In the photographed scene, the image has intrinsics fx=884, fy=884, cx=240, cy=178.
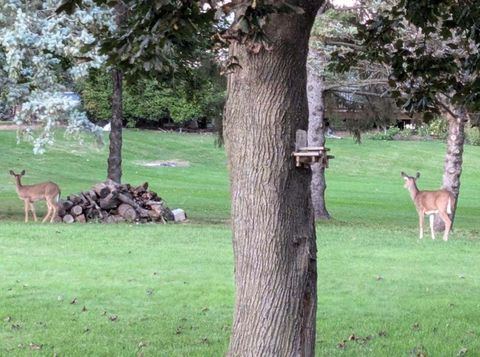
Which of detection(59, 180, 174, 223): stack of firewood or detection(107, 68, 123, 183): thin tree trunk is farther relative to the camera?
detection(107, 68, 123, 183): thin tree trunk

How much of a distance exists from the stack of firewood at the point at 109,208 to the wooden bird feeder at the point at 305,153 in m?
15.4

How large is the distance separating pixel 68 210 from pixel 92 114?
32553 millimetres

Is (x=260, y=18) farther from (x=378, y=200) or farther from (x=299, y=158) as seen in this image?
(x=378, y=200)

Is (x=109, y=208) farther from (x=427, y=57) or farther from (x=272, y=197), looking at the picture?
(x=272, y=197)

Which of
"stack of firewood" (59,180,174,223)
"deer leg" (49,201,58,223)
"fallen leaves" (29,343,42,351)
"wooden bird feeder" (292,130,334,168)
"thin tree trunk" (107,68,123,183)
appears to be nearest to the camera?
"wooden bird feeder" (292,130,334,168)

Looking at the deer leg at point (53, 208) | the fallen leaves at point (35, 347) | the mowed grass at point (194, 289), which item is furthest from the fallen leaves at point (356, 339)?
the deer leg at point (53, 208)

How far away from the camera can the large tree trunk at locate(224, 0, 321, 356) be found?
5578 millimetres

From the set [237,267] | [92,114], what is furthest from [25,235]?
[92,114]

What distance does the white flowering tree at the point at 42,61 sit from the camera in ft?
53.0

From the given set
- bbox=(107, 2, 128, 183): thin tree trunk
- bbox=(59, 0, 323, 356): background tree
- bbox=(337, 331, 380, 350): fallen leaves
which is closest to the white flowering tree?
bbox=(107, 2, 128, 183): thin tree trunk

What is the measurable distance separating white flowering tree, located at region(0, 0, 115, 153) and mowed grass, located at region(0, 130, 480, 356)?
89.1 inches

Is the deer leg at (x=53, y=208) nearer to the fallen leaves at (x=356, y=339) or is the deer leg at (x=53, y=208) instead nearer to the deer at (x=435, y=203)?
the deer at (x=435, y=203)

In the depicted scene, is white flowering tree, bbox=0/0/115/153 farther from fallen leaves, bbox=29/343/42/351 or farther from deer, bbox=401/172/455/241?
fallen leaves, bbox=29/343/42/351

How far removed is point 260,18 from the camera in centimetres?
416
